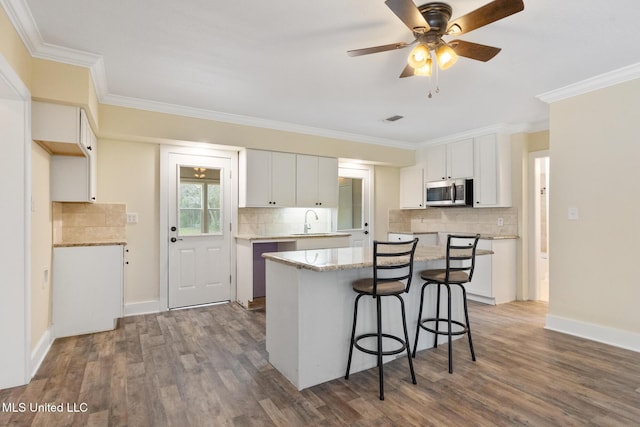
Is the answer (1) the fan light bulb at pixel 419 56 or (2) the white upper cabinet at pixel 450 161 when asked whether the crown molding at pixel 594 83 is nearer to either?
(2) the white upper cabinet at pixel 450 161

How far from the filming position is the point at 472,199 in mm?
5070

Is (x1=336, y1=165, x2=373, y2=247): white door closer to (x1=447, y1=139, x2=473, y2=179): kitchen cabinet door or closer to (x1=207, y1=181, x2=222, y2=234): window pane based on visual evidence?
(x1=447, y1=139, x2=473, y2=179): kitchen cabinet door

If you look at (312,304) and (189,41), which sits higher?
(189,41)

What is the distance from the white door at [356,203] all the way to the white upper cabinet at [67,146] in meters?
3.63

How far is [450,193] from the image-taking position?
530cm

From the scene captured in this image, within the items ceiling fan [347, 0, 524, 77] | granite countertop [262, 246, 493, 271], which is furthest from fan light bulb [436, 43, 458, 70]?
granite countertop [262, 246, 493, 271]

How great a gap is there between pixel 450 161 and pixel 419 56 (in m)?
3.52

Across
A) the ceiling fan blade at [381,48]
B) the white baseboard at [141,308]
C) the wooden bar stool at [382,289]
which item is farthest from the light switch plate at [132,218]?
the ceiling fan blade at [381,48]

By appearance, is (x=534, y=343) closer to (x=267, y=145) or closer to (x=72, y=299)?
(x=267, y=145)

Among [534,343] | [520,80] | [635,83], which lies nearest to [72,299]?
[534,343]

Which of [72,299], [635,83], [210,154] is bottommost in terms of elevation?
[72,299]

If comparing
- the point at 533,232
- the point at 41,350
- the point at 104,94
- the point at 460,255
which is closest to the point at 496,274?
the point at 533,232

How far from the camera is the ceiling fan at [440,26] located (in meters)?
1.76

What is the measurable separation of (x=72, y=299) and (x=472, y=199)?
521cm
